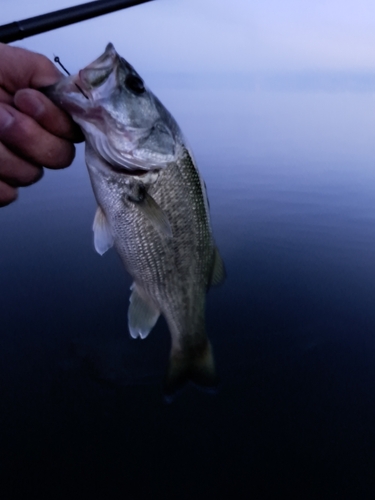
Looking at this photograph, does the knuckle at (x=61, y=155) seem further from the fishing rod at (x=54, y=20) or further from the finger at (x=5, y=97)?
the fishing rod at (x=54, y=20)

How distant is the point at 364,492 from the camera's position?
16.3ft

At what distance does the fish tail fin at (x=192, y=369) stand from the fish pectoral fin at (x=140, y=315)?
14.6 inches

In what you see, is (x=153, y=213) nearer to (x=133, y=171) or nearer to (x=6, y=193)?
(x=133, y=171)

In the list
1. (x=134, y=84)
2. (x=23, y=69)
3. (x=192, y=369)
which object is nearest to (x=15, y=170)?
(x=23, y=69)

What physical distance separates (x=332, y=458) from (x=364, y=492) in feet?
1.48

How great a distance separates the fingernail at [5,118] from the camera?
174 centimetres

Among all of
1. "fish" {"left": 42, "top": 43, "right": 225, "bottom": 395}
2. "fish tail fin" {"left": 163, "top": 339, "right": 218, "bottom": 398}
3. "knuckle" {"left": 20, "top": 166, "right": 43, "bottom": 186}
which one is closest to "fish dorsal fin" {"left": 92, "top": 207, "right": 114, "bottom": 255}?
"fish" {"left": 42, "top": 43, "right": 225, "bottom": 395}

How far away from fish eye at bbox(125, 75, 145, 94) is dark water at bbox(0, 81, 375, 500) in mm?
4382

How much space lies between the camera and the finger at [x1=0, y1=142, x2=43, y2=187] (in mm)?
1835

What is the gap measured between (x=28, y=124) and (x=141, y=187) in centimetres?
53

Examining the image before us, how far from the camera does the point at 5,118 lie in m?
1.74

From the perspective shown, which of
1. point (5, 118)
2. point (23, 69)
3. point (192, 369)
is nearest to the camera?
point (5, 118)

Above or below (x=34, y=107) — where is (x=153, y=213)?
below

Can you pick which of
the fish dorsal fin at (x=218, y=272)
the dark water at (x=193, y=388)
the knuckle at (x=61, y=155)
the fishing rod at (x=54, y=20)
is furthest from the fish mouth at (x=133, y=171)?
the dark water at (x=193, y=388)
